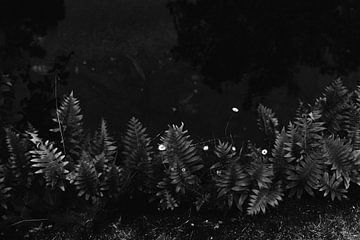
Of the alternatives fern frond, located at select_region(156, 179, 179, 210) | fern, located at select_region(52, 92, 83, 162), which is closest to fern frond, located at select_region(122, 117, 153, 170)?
fern frond, located at select_region(156, 179, 179, 210)

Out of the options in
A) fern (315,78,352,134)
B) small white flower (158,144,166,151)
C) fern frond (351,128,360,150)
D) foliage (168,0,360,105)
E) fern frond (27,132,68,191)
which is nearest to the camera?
fern frond (27,132,68,191)

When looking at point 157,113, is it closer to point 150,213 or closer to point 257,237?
point 150,213

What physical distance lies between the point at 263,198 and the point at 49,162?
1.65m

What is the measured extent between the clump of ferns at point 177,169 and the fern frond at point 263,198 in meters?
0.42

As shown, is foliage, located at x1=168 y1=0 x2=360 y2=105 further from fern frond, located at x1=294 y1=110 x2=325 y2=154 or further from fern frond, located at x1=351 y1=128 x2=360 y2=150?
fern frond, located at x1=351 y1=128 x2=360 y2=150

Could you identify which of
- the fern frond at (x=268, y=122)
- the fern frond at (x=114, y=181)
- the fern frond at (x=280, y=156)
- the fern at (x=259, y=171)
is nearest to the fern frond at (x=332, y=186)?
the fern frond at (x=280, y=156)

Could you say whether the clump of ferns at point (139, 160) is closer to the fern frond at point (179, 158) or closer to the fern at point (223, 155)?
the fern frond at point (179, 158)

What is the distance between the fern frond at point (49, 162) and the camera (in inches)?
151

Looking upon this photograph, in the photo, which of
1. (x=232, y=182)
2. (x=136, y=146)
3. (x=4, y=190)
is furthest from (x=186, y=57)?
(x=4, y=190)

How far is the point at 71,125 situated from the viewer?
4090 millimetres

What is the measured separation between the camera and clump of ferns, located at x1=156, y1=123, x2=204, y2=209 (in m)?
3.92

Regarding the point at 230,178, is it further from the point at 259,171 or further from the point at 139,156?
the point at 139,156

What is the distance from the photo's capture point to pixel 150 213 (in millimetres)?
4156

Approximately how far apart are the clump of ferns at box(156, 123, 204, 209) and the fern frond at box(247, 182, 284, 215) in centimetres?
42
